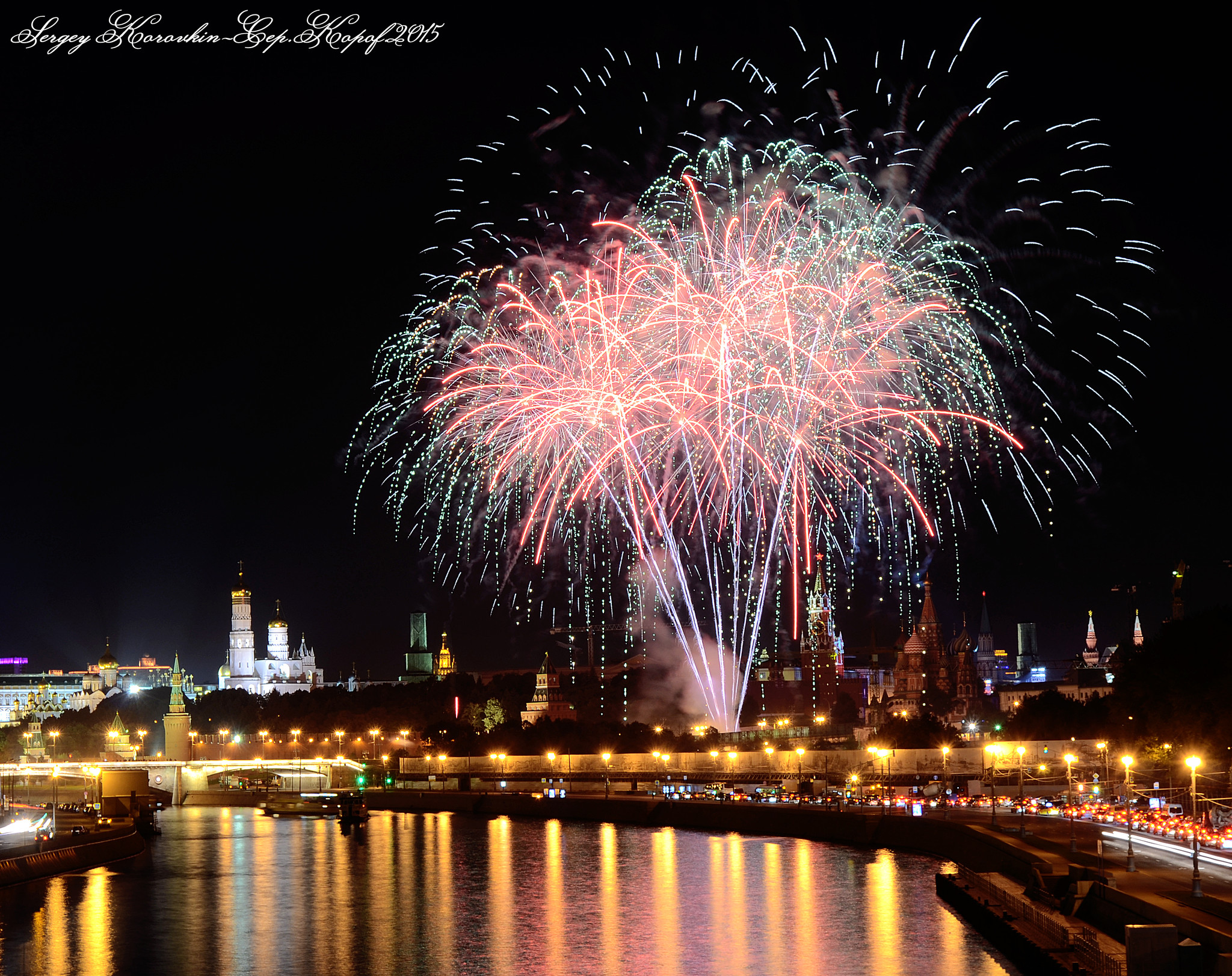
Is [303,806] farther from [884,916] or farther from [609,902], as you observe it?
[884,916]

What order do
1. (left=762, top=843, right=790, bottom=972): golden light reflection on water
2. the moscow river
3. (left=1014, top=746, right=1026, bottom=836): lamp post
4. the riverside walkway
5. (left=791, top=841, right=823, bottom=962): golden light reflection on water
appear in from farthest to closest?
(left=1014, top=746, right=1026, bottom=836): lamp post → (left=791, top=841, right=823, bottom=962): golden light reflection on water → the moscow river → (left=762, top=843, right=790, bottom=972): golden light reflection on water → the riverside walkway

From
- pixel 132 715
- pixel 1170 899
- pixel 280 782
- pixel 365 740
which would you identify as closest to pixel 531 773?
pixel 280 782

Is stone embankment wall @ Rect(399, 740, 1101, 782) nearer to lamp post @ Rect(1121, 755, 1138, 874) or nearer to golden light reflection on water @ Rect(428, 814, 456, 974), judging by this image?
lamp post @ Rect(1121, 755, 1138, 874)

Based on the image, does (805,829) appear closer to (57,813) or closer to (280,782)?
(57,813)

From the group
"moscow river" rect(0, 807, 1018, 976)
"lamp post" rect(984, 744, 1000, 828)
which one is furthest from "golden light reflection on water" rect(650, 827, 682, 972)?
"lamp post" rect(984, 744, 1000, 828)

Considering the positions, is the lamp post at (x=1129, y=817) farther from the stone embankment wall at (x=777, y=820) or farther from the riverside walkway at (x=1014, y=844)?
the stone embankment wall at (x=777, y=820)

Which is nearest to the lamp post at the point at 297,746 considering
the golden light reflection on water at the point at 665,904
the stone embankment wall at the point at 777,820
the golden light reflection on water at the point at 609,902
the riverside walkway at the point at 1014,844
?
the stone embankment wall at the point at 777,820
